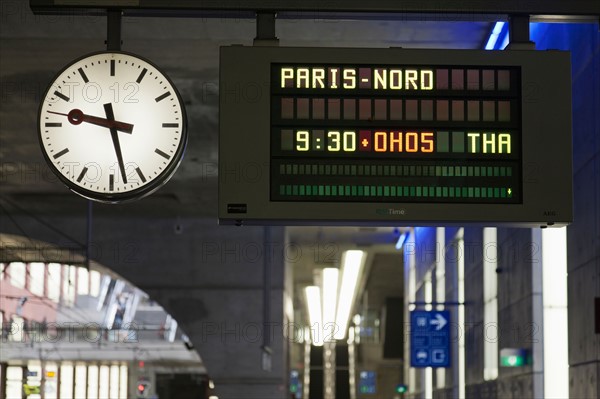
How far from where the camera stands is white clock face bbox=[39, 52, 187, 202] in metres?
5.84

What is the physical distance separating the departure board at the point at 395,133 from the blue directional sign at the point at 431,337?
1587 centimetres

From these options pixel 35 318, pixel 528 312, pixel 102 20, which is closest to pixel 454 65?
pixel 102 20

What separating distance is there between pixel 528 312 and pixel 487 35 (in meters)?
3.33

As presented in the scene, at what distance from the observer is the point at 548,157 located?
5684 mm

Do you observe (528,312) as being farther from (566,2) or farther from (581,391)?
(566,2)

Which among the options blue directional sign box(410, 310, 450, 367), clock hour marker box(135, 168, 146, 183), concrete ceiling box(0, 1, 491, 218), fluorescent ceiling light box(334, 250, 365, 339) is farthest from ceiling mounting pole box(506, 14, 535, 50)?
blue directional sign box(410, 310, 450, 367)

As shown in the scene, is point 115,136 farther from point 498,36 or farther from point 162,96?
point 498,36

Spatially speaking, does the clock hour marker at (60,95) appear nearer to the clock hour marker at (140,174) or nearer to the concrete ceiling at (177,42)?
the clock hour marker at (140,174)

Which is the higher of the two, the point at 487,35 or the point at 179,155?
the point at 487,35

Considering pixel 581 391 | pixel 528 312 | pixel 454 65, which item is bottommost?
pixel 581 391

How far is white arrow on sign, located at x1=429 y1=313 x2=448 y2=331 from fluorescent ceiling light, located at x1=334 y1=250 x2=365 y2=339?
1673mm

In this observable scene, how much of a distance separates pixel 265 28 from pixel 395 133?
0.84m

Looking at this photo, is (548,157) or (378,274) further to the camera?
(378,274)

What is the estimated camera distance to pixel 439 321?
70.9ft
